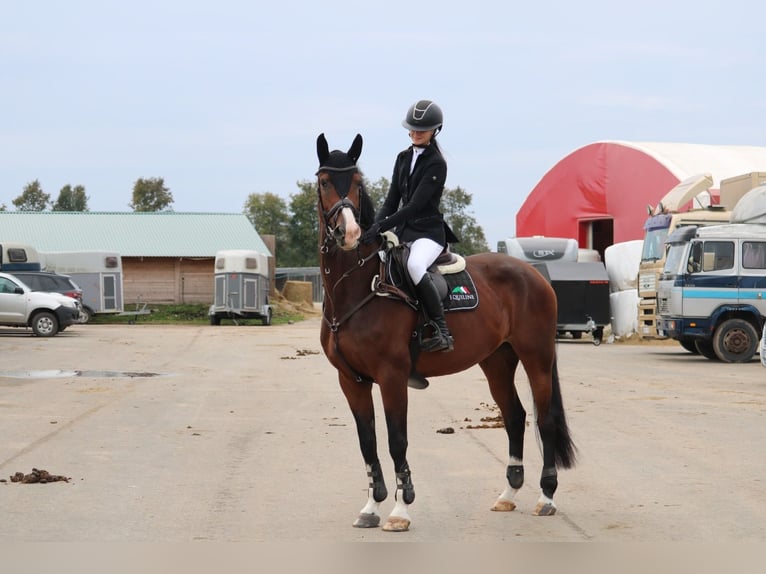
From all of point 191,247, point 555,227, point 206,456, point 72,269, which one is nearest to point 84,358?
point 206,456

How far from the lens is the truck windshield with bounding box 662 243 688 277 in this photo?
24203 mm

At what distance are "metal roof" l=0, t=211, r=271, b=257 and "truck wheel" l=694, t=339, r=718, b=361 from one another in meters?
35.4

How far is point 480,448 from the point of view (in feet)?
33.5

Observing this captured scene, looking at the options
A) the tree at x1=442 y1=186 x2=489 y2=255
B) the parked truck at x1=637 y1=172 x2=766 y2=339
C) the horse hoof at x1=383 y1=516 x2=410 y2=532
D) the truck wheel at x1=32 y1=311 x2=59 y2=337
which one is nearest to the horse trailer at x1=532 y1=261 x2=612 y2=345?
the parked truck at x1=637 y1=172 x2=766 y2=339

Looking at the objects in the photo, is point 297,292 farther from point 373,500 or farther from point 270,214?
point 373,500

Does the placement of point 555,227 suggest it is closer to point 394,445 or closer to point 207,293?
point 207,293

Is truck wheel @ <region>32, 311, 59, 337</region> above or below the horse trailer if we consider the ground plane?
below

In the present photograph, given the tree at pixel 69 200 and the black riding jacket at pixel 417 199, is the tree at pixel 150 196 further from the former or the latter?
the black riding jacket at pixel 417 199

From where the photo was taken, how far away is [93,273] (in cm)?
4384

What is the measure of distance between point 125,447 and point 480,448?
10.9 feet

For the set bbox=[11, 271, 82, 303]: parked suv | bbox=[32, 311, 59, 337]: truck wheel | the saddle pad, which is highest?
the saddle pad

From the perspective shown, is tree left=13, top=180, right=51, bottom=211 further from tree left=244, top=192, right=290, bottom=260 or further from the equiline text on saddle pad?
the equiline text on saddle pad

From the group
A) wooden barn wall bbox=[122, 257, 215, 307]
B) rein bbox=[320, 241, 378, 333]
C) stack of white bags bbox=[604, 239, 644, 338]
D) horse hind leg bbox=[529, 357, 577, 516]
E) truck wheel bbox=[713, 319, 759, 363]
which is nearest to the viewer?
rein bbox=[320, 241, 378, 333]

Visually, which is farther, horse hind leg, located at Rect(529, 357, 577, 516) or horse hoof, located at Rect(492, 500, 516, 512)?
horse hind leg, located at Rect(529, 357, 577, 516)
